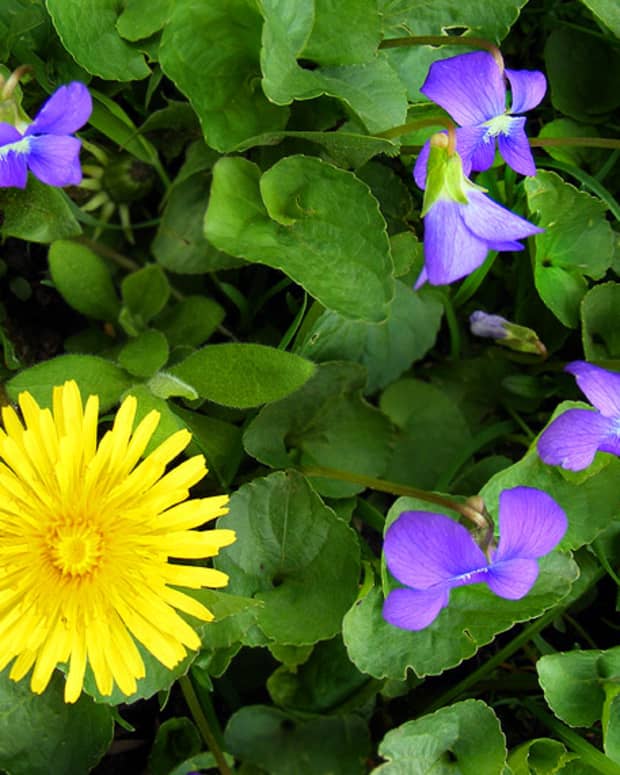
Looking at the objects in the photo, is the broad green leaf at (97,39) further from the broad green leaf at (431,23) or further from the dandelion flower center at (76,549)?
the dandelion flower center at (76,549)

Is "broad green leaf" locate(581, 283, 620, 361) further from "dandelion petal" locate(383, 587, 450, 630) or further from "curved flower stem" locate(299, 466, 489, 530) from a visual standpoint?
"dandelion petal" locate(383, 587, 450, 630)

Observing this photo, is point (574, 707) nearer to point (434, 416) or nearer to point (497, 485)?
point (497, 485)

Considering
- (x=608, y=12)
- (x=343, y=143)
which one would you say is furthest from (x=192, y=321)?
(x=608, y=12)

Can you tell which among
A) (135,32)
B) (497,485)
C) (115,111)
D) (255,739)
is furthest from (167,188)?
(255,739)

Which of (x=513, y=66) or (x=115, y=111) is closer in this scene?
(x=115, y=111)

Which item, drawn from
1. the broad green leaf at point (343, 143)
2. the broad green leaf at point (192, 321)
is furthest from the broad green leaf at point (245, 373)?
the broad green leaf at point (343, 143)

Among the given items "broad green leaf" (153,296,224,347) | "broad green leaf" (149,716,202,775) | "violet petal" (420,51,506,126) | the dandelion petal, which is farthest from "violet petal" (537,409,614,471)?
"broad green leaf" (149,716,202,775)
